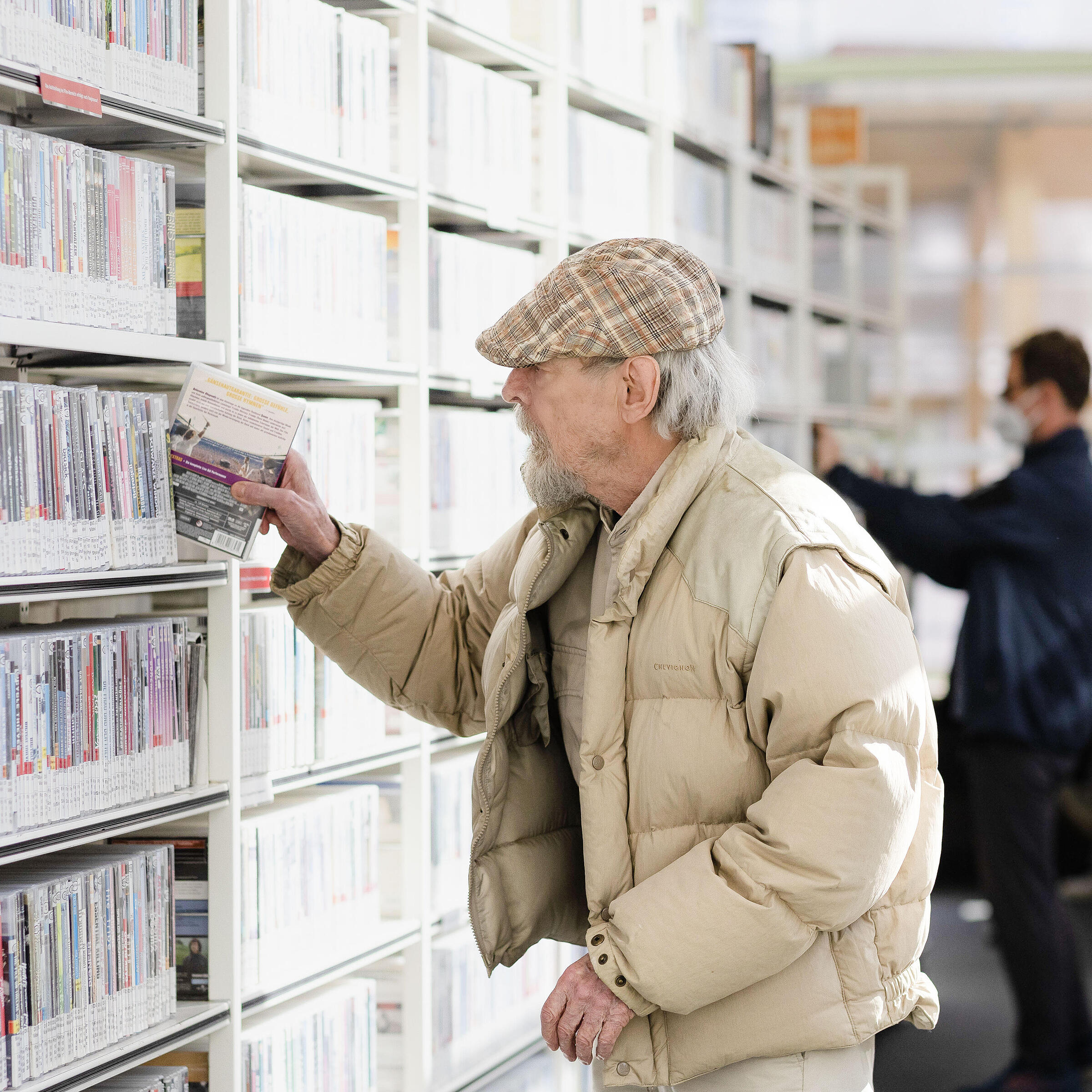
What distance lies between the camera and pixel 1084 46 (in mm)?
7129

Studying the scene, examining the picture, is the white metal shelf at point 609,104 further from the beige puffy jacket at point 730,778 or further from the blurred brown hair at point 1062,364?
the beige puffy jacket at point 730,778

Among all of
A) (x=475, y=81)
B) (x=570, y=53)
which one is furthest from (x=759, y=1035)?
(x=570, y=53)

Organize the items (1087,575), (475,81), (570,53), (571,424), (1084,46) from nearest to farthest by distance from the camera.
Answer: (571,424) → (475,81) → (570,53) → (1087,575) → (1084,46)

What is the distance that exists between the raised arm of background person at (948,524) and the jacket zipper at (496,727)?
2.26 meters

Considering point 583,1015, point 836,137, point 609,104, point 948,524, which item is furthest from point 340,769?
point 836,137

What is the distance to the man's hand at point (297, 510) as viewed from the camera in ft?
6.40

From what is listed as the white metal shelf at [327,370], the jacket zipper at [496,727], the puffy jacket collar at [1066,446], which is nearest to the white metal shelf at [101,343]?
the white metal shelf at [327,370]

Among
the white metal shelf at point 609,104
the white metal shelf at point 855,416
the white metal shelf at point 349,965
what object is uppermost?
the white metal shelf at point 609,104

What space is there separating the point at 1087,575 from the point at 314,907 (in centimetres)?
239

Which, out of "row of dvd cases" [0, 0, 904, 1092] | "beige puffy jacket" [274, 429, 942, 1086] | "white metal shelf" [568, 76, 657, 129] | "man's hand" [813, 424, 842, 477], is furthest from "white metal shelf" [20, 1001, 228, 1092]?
"man's hand" [813, 424, 842, 477]

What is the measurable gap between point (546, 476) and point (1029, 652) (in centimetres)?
232

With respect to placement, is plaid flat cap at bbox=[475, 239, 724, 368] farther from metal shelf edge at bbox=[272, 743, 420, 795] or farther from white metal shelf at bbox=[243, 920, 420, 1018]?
white metal shelf at bbox=[243, 920, 420, 1018]

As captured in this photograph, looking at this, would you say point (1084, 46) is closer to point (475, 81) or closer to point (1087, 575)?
point (1087, 575)

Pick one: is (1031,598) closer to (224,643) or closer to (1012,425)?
(1012,425)
